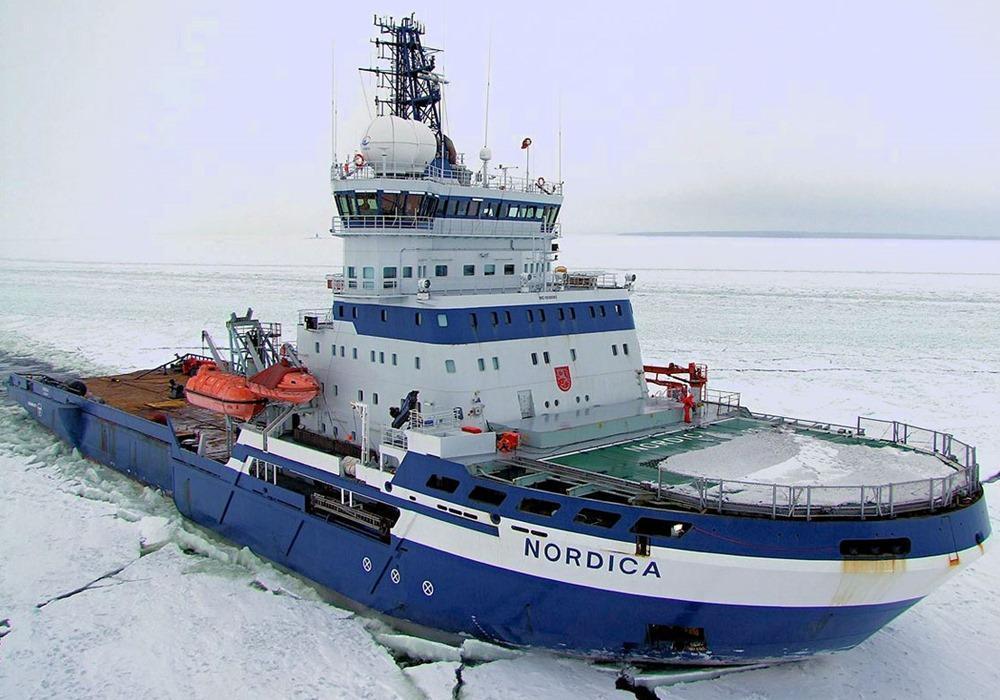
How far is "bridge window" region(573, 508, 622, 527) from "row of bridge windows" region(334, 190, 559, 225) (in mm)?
6938

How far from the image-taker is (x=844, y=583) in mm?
10453

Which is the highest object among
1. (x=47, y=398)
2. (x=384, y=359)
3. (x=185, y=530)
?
(x=384, y=359)

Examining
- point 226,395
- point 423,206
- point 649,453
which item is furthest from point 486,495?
point 226,395

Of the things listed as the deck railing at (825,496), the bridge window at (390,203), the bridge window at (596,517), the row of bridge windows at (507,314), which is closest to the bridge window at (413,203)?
the bridge window at (390,203)

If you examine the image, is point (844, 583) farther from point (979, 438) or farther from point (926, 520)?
point (979, 438)

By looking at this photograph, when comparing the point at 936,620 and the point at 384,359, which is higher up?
the point at 384,359

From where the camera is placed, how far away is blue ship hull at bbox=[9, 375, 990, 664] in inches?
423

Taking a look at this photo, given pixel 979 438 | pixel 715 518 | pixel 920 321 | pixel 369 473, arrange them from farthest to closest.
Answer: pixel 920 321
pixel 979 438
pixel 369 473
pixel 715 518

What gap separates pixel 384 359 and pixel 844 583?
844cm

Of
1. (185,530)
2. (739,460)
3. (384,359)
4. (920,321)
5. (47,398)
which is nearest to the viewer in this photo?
(739,460)

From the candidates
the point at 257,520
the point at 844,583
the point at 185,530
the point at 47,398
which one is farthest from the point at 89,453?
the point at 844,583

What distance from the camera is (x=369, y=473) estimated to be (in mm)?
13586

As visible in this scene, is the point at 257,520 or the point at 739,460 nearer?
the point at 739,460

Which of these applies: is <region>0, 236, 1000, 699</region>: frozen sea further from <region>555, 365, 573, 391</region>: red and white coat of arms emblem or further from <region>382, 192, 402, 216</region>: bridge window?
<region>382, 192, 402, 216</region>: bridge window
